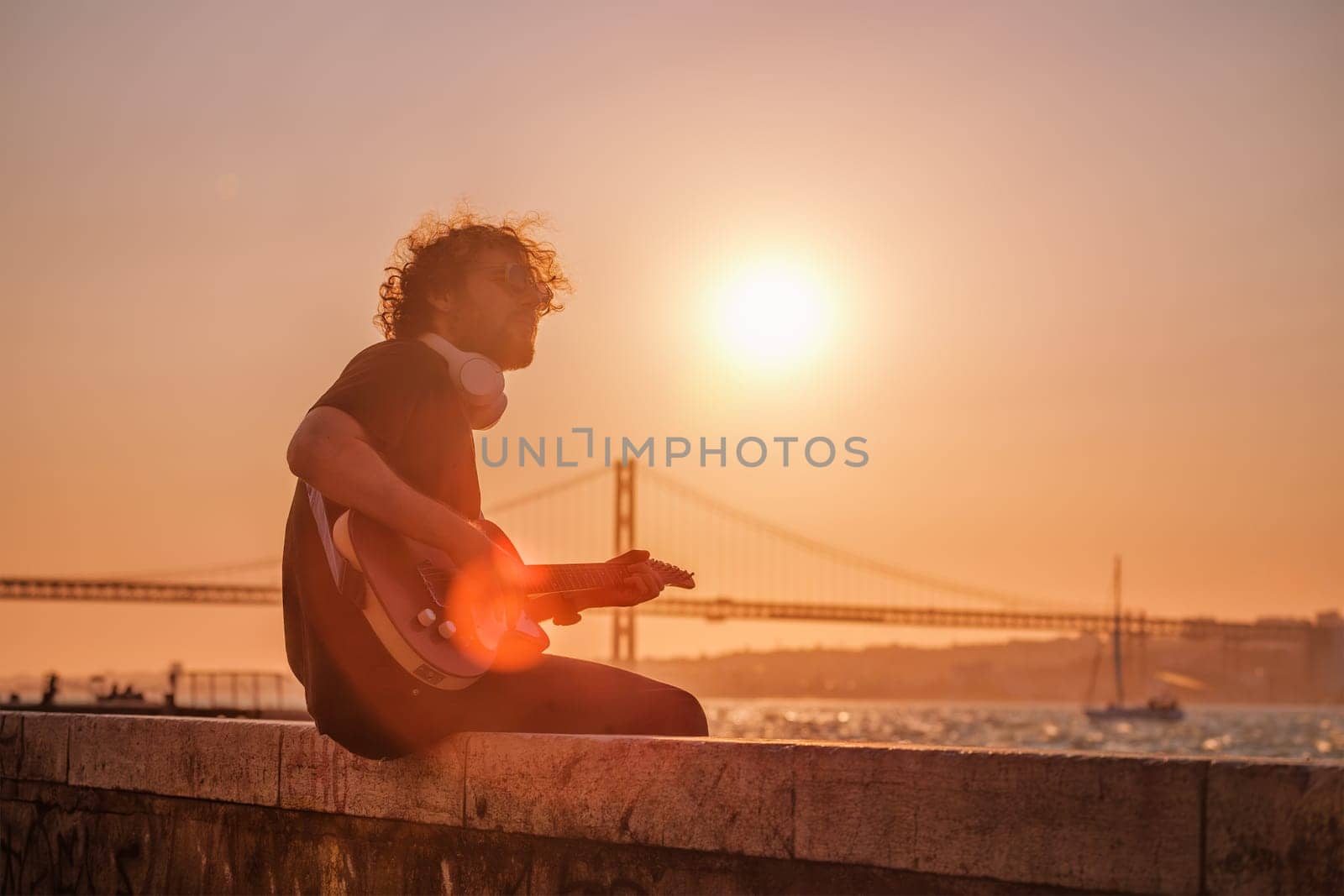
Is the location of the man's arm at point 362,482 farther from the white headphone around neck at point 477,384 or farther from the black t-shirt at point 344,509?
the white headphone around neck at point 477,384

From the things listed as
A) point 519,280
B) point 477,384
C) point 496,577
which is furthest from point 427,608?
point 519,280

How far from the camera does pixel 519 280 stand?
3133 mm

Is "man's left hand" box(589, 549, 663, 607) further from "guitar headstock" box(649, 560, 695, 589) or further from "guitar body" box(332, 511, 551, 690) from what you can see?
"guitar body" box(332, 511, 551, 690)

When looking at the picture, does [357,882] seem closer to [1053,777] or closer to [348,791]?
[348,791]

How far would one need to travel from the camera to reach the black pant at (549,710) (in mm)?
2867

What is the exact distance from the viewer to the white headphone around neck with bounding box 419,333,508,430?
2.95 m

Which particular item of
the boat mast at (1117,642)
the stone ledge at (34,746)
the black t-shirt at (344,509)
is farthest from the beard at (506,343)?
the boat mast at (1117,642)

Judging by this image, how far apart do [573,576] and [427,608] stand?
34 centimetres

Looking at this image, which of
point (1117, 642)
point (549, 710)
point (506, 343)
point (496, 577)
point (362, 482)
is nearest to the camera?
point (362, 482)

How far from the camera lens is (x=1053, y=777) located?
6.64ft

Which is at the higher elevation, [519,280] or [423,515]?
[519,280]

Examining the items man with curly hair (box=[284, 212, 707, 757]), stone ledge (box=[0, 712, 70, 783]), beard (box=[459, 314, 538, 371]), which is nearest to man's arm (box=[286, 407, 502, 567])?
man with curly hair (box=[284, 212, 707, 757])

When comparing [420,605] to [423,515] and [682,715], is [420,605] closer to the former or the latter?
[423,515]

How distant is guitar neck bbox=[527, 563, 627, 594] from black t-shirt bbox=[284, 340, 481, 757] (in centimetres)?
18
